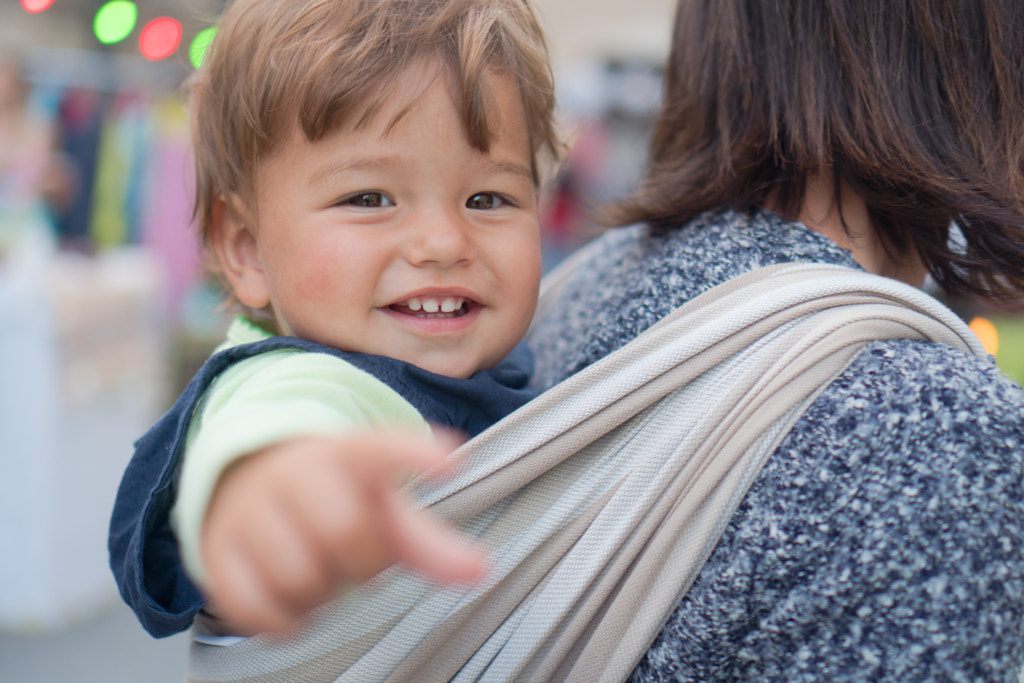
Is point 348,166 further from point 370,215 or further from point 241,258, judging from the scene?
point 241,258

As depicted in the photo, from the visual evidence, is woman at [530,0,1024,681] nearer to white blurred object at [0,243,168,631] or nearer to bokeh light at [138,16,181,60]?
white blurred object at [0,243,168,631]

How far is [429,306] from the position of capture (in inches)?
39.6

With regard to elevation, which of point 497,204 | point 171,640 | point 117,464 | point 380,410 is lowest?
point 171,640

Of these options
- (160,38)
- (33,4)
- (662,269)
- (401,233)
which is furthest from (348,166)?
(160,38)

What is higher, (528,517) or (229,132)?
(229,132)

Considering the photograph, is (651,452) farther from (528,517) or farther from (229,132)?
(229,132)

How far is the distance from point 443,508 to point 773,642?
0.34 meters

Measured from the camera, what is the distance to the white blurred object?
296 cm

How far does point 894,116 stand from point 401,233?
0.61 metres

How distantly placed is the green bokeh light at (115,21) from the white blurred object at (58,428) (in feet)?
2.87

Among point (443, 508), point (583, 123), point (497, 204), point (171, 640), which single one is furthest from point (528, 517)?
point (171, 640)

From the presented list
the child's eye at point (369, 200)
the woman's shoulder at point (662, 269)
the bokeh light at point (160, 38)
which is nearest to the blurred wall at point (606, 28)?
the bokeh light at point (160, 38)

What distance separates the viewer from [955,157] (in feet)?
3.16

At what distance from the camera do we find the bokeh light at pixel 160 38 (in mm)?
3596
